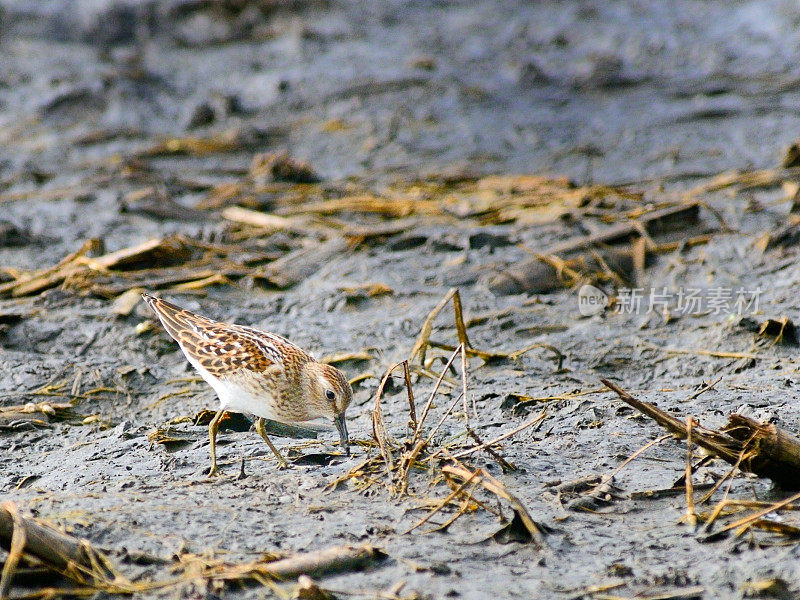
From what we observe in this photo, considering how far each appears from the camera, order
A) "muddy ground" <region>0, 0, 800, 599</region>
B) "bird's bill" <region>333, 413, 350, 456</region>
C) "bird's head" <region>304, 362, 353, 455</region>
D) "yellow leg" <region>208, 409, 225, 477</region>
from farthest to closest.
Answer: "bird's head" <region>304, 362, 353, 455</region>, "bird's bill" <region>333, 413, 350, 456</region>, "yellow leg" <region>208, 409, 225, 477</region>, "muddy ground" <region>0, 0, 800, 599</region>

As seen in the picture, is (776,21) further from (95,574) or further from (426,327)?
(95,574)

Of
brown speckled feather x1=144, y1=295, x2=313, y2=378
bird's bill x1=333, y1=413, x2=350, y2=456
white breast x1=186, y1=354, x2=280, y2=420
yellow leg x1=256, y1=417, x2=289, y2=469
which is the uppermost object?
brown speckled feather x1=144, y1=295, x2=313, y2=378

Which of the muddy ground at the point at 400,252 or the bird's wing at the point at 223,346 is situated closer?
the muddy ground at the point at 400,252

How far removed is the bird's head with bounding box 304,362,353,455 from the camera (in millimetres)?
5121

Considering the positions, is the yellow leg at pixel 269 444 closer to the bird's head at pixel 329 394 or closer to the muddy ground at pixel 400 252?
the muddy ground at pixel 400 252

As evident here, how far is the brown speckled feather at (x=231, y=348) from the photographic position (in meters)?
5.29

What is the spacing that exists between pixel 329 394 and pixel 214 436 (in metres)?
0.66

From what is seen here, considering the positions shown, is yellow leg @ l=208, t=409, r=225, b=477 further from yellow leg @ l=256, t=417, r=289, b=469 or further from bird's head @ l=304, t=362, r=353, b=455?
bird's head @ l=304, t=362, r=353, b=455

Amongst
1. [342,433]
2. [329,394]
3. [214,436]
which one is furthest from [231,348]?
[342,433]

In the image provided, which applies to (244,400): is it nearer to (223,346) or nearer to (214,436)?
(214,436)

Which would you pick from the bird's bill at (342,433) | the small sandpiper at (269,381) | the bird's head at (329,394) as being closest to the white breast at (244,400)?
the small sandpiper at (269,381)

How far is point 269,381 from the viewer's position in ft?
17.1

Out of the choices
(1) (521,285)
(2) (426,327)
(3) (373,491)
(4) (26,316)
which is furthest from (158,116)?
(3) (373,491)

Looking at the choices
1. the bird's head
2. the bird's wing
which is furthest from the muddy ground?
the bird's wing
